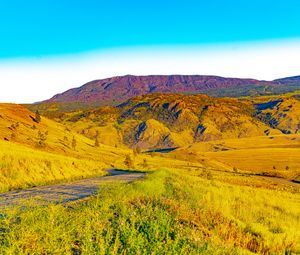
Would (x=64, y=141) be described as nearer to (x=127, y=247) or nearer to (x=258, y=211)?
(x=258, y=211)

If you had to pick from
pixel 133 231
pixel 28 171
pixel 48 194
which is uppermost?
pixel 133 231

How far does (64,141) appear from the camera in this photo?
7906 centimetres

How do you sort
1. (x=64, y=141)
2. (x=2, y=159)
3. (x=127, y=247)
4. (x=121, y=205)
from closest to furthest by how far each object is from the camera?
(x=127, y=247)
(x=121, y=205)
(x=2, y=159)
(x=64, y=141)

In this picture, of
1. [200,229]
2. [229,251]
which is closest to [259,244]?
[200,229]

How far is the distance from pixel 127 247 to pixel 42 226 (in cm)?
153

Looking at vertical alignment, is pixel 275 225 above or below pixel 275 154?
above

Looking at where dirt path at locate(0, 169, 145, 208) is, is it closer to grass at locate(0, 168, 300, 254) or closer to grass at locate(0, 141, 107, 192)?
grass at locate(0, 168, 300, 254)

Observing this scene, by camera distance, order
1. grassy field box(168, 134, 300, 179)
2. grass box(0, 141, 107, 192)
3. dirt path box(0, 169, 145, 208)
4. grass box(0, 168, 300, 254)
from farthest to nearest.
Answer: grassy field box(168, 134, 300, 179) < grass box(0, 141, 107, 192) < dirt path box(0, 169, 145, 208) < grass box(0, 168, 300, 254)

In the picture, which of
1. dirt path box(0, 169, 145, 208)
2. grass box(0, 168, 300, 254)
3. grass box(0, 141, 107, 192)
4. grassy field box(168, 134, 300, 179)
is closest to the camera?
grass box(0, 168, 300, 254)

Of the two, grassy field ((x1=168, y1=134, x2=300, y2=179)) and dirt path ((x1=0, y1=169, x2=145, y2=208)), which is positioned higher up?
dirt path ((x1=0, y1=169, x2=145, y2=208))

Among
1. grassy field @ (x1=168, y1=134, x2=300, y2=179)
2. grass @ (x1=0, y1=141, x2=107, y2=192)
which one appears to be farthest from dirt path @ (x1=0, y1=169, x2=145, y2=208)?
grassy field @ (x1=168, y1=134, x2=300, y2=179)

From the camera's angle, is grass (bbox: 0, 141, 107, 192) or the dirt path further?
grass (bbox: 0, 141, 107, 192)

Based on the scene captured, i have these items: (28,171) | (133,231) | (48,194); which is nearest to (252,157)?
(28,171)

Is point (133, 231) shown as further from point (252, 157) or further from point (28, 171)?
point (252, 157)
